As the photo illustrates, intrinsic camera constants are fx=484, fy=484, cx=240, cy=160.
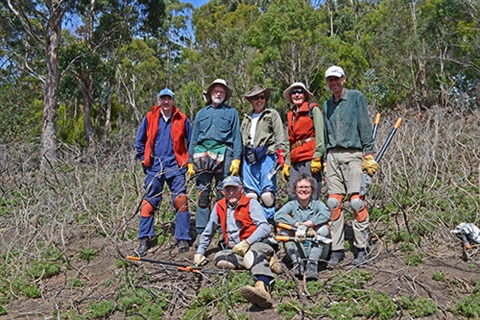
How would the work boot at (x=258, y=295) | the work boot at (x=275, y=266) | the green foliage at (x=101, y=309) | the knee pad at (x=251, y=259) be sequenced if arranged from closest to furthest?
the work boot at (x=258, y=295) < the knee pad at (x=251, y=259) < the green foliage at (x=101, y=309) < the work boot at (x=275, y=266)

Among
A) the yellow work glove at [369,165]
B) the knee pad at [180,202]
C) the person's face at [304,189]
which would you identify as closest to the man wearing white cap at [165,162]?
the knee pad at [180,202]

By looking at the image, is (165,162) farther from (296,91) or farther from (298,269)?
(298,269)

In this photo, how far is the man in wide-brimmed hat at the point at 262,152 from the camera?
210 inches

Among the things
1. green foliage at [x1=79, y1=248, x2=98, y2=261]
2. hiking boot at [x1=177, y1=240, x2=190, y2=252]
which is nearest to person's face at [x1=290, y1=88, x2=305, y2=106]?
hiking boot at [x1=177, y1=240, x2=190, y2=252]

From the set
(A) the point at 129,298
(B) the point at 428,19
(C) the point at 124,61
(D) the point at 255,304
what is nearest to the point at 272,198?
(D) the point at 255,304

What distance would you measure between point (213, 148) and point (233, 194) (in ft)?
2.91

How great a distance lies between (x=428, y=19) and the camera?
18.0 meters

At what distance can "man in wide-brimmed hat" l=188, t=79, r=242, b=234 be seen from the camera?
5332 millimetres

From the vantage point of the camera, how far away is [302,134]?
5152mm

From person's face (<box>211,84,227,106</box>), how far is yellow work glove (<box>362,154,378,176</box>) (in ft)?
5.72

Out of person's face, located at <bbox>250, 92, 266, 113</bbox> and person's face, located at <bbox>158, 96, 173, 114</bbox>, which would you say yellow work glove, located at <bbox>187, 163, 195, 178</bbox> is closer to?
person's face, located at <bbox>158, 96, 173, 114</bbox>

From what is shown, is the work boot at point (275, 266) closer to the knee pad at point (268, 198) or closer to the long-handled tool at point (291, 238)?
the long-handled tool at point (291, 238)

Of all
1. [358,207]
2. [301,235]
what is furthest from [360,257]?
[301,235]

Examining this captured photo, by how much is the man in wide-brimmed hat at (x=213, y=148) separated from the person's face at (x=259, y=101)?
261 mm
